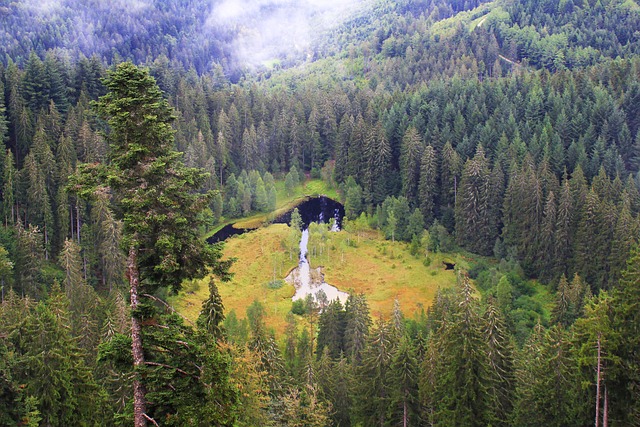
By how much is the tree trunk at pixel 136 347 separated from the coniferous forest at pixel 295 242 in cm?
7

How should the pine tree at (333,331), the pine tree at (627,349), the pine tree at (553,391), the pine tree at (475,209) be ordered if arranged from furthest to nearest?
the pine tree at (475,209)
the pine tree at (333,331)
the pine tree at (553,391)
the pine tree at (627,349)

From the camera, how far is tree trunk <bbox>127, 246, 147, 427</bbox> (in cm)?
1977

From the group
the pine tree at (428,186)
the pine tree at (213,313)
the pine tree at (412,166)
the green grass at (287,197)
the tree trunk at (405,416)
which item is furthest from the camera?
the green grass at (287,197)

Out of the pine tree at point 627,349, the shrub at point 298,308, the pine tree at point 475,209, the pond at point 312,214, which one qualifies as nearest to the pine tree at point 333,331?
the shrub at point 298,308

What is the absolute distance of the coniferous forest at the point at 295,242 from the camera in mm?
20828

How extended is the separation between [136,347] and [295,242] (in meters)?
88.9

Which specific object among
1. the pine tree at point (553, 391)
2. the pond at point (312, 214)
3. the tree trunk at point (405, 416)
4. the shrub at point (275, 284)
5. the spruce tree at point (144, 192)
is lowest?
the pond at point (312, 214)

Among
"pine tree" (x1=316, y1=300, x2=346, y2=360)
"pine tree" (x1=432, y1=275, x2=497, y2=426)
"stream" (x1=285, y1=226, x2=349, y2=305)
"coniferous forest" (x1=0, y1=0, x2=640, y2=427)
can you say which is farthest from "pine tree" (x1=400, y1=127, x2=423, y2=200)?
"pine tree" (x1=432, y1=275, x2=497, y2=426)

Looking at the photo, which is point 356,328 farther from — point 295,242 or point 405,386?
point 295,242

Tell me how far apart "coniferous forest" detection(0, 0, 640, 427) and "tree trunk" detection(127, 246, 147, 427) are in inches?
2.8

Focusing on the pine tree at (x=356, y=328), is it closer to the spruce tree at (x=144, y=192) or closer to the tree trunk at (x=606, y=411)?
the tree trunk at (x=606, y=411)

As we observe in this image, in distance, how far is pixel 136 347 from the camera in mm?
20078

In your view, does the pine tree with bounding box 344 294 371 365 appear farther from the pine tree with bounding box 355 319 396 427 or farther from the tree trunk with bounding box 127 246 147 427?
the tree trunk with bounding box 127 246 147 427

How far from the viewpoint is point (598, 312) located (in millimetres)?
37000
